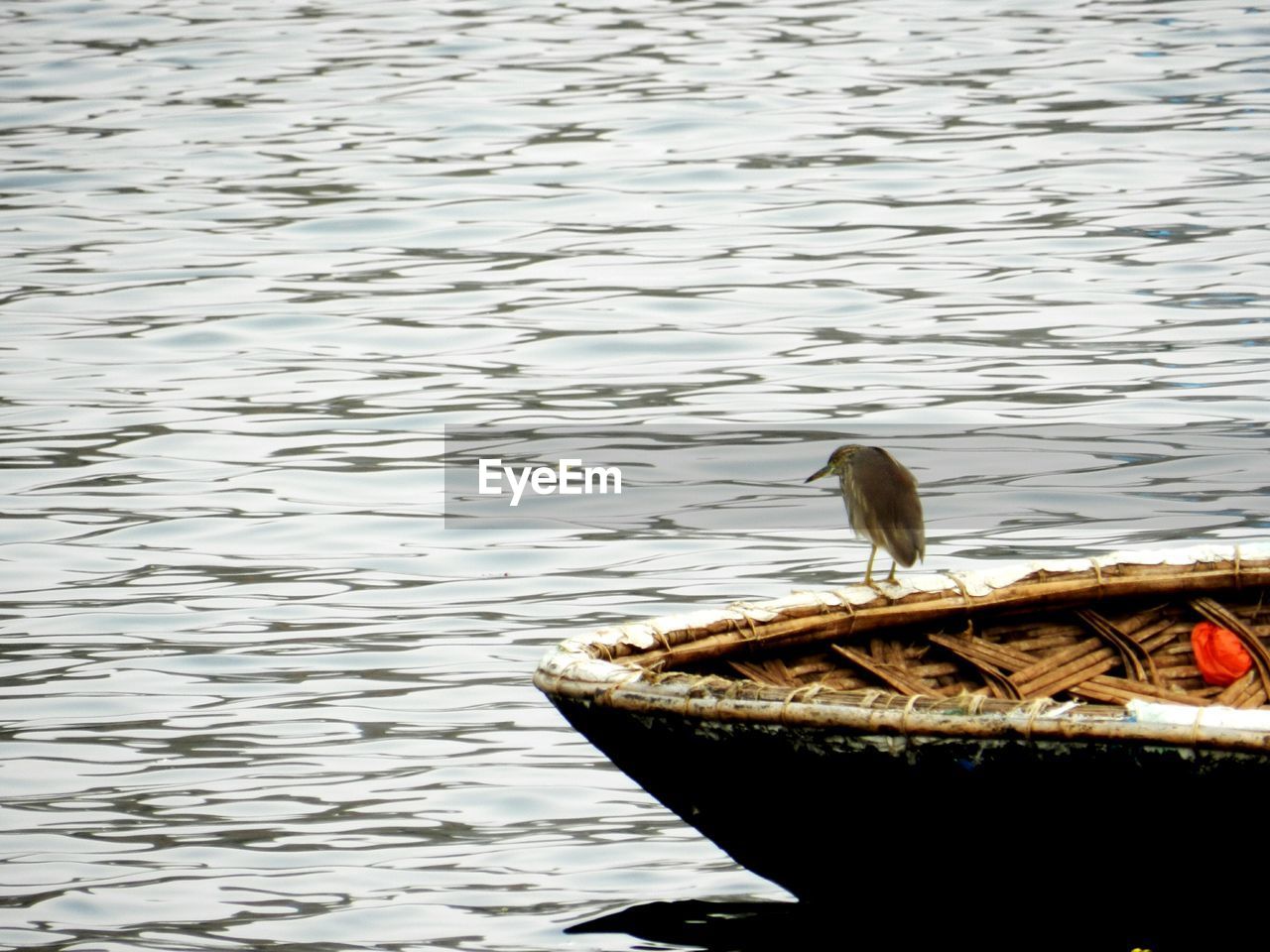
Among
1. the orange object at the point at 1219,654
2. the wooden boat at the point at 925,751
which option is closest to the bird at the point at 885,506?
the wooden boat at the point at 925,751

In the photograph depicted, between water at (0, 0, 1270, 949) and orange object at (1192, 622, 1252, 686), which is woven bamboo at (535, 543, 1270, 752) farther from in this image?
water at (0, 0, 1270, 949)

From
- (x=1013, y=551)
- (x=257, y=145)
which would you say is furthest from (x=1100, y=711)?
(x=257, y=145)

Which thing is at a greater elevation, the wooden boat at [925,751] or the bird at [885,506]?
the bird at [885,506]

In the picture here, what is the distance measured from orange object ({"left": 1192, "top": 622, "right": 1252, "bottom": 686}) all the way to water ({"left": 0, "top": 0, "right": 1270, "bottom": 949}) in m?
1.62

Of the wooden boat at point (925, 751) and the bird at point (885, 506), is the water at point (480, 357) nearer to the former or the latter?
the wooden boat at point (925, 751)

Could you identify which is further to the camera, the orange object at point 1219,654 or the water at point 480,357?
the orange object at point 1219,654

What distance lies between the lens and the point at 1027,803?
4.80 m

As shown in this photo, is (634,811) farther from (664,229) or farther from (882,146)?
(882,146)

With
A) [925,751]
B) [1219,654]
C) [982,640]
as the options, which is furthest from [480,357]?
[925,751]

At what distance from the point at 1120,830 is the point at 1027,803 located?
0.21 m

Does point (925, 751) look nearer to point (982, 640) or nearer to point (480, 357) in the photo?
point (982, 640)

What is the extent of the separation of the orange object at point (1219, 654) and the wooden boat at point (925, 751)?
0.08 metres

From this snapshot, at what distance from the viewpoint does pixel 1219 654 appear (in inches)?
248

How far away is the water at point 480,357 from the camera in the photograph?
19.9 feet
